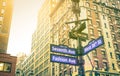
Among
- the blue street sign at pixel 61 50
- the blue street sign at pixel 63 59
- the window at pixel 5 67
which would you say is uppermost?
the window at pixel 5 67

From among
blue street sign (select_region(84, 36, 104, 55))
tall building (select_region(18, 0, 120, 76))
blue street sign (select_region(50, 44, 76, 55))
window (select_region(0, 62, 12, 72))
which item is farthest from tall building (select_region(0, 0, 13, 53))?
blue street sign (select_region(84, 36, 104, 55))

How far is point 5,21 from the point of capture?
179ft

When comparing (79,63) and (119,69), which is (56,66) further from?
(79,63)

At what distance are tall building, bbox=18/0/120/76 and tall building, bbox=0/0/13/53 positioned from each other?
44.2ft

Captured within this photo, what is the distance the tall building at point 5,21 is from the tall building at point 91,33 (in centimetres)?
1346

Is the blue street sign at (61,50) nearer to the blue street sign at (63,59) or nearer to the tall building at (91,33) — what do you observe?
the blue street sign at (63,59)

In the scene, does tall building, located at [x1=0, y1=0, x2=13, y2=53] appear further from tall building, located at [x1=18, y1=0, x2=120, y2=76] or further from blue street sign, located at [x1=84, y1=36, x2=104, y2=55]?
blue street sign, located at [x1=84, y1=36, x2=104, y2=55]

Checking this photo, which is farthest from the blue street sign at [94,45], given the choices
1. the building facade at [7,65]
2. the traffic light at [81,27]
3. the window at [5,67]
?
the window at [5,67]

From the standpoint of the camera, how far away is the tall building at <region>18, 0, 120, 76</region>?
116 feet

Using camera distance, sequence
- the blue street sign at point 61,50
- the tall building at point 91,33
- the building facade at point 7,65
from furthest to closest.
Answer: the tall building at point 91,33, the building facade at point 7,65, the blue street sign at point 61,50

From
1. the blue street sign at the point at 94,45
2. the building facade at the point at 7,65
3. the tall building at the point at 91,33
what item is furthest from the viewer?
the tall building at the point at 91,33

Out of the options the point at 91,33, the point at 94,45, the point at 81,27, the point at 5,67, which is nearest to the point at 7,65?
the point at 5,67

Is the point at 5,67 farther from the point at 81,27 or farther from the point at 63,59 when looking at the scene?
the point at 81,27

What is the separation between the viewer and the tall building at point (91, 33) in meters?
35.2
